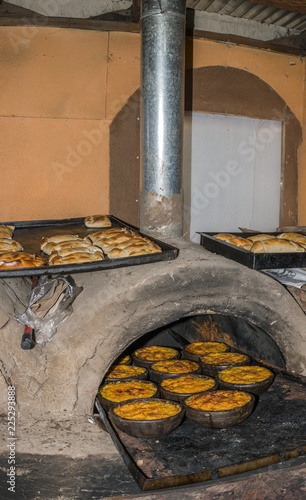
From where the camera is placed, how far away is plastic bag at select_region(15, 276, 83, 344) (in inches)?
109

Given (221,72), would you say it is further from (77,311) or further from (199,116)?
(77,311)

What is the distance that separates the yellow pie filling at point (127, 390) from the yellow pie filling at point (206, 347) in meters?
0.79

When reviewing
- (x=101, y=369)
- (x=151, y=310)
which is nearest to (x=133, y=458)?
(x=101, y=369)

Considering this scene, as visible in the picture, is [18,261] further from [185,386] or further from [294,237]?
[294,237]

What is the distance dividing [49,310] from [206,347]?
1.58 m

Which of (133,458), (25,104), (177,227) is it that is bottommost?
(133,458)

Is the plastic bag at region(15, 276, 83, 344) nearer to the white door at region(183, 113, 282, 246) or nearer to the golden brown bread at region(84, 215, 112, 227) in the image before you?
the golden brown bread at region(84, 215, 112, 227)

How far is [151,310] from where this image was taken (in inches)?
112

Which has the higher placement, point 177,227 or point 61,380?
point 177,227

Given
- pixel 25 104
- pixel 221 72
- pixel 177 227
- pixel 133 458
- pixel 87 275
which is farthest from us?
pixel 221 72

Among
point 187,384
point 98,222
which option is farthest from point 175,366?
point 98,222

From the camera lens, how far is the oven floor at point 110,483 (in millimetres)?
2137

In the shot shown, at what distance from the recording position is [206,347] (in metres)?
3.85

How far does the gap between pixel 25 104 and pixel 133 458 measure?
4291 millimetres
